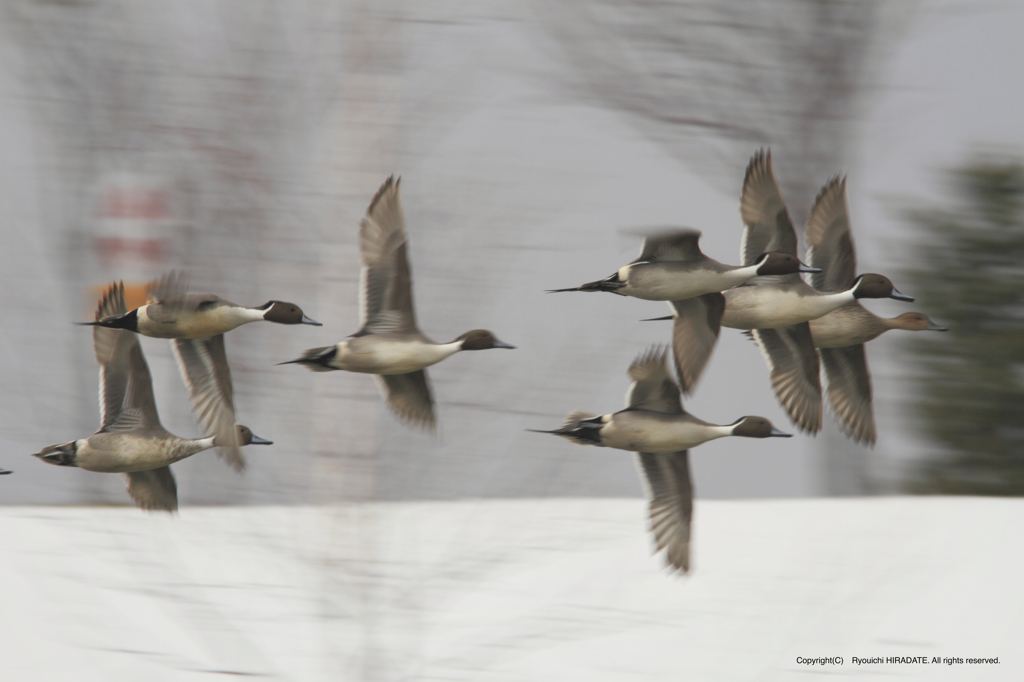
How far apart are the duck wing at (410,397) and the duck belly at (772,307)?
0.78 meters

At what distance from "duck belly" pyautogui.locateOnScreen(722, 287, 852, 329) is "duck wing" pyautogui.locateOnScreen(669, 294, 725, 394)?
0.20 feet

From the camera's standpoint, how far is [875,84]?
5.41 m

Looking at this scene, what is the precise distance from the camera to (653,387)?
2.80 metres

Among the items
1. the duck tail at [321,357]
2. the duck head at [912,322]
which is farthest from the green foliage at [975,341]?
the duck tail at [321,357]

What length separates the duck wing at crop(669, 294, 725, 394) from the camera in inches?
103

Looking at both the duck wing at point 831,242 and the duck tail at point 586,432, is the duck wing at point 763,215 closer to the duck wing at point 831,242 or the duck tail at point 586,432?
the duck wing at point 831,242

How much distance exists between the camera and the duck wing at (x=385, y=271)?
8.76 ft

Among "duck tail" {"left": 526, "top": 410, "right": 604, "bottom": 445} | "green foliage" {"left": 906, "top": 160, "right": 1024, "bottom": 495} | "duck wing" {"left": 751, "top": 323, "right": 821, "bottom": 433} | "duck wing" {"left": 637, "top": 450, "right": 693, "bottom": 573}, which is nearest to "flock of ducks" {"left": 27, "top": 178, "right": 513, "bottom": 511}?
"duck tail" {"left": 526, "top": 410, "right": 604, "bottom": 445}

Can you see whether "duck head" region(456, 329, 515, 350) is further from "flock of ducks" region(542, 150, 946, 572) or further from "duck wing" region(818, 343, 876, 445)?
"duck wing" region(818, 343, 876, 445)

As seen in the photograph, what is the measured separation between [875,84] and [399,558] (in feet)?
10.7

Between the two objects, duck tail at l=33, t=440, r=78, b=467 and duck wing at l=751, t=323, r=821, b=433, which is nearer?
duck tail at l=33, t=440, r=78, b=467

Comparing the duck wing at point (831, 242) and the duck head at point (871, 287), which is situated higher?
the duck wing at point (831, 242)

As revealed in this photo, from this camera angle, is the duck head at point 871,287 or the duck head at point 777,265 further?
the duck head at point 871,287

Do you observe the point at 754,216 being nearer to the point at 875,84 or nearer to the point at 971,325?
the point at 875,84
